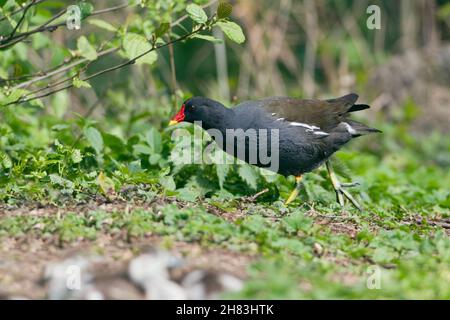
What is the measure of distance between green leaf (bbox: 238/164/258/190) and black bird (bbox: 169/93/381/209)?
0.17 metres

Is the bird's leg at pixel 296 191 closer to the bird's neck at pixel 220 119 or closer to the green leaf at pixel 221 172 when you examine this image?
the green leaf at pixel 221 172

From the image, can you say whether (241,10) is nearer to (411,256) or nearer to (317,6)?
(317,6)

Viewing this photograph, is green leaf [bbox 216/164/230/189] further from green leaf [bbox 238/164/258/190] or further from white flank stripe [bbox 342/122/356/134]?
white flank stripe [bbox 342/122/356/134]

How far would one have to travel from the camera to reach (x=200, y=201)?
5449mm

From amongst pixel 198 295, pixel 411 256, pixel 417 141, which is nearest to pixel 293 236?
pixel 411 256

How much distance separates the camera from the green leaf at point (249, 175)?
6.04 m

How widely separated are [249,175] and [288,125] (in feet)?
1.58

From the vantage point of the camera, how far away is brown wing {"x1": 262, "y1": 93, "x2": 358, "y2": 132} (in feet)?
20.1

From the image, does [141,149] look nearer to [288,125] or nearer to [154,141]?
[154,141]

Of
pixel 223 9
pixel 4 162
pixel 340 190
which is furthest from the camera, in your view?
pixel 340 190

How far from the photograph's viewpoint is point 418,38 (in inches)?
493

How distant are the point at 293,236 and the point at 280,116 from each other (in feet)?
5.45

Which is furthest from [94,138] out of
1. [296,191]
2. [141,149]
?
[296,191]

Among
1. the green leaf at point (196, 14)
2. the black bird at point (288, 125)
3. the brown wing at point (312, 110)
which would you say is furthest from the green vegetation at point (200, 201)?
the brown wing at point (312, 110)
